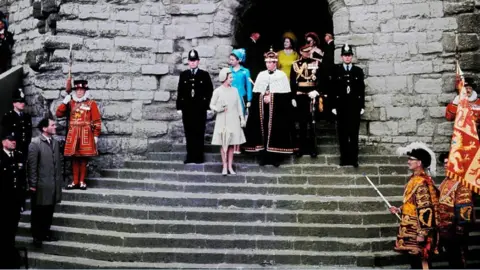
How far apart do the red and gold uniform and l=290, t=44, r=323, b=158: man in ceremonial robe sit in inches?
133

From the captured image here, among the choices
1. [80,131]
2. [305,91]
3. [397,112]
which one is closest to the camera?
[80,131]

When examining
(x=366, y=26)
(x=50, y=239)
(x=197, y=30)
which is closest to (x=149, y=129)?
(x=197, y=30)

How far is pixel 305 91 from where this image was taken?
324 inches

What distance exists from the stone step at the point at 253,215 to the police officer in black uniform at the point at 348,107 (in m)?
1.30

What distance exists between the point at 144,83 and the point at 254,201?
139 inches

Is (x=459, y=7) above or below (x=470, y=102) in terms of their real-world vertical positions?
above

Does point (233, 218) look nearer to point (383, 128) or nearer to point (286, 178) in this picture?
point (286, 178)

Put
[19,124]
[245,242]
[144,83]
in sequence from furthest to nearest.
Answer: [144,83] → [19,124] → [245,242]

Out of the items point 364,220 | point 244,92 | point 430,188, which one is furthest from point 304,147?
point 430,188

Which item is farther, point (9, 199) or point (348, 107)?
point (348, 107)

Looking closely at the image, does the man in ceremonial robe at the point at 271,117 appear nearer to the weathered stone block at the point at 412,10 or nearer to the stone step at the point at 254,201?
the stone step at the point at 254,201

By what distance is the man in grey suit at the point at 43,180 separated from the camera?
637 cm

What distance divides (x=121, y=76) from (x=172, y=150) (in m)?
1.70

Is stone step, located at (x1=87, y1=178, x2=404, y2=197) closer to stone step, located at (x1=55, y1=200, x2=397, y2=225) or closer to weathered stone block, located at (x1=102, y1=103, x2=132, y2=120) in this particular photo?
stone step, located at (x1=55, y1=200, x2=397, y2=225)
